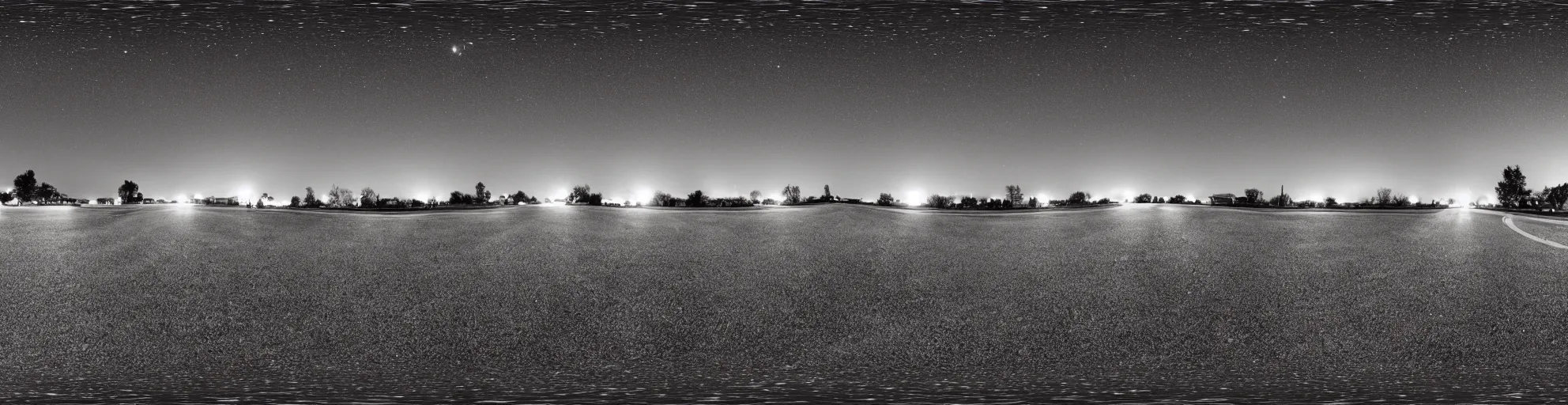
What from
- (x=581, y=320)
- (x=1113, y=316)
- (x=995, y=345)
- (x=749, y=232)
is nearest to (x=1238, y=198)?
(x=1113, y=316)

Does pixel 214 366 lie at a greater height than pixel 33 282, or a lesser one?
lesser

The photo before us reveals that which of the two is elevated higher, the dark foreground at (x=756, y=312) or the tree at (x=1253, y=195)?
the tree at (x=1253, y=195)

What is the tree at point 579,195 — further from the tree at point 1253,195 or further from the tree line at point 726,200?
the tree at point 1253,195

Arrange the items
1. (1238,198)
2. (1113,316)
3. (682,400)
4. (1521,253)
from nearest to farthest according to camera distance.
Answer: (682,400) < (1113,316) < (1521,253) < (1238,198)

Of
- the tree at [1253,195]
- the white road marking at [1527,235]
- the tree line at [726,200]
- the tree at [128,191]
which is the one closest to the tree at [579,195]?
the tree line at [726,200]

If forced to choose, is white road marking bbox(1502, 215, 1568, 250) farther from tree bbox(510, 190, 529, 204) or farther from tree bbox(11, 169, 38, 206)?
tree bbox(11, 169, 38, 206)

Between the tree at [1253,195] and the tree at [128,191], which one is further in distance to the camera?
the tree at [1253,195]

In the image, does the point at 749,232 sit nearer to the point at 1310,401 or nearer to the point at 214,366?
the point at 214,366
